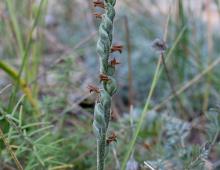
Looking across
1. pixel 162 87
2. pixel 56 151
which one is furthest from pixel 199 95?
pixel 56 151

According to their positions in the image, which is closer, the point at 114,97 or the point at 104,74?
the point at 104,74

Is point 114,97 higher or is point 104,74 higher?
point 104,74

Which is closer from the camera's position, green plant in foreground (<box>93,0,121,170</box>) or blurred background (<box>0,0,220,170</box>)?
green plant in foreground (<box>93,0,121,170</box>)

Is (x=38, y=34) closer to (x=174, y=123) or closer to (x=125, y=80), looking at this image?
(x=125, y=80)

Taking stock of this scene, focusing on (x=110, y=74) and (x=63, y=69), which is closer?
(x=110, y=74)

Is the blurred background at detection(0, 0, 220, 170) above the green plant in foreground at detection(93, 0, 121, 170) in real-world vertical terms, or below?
below
